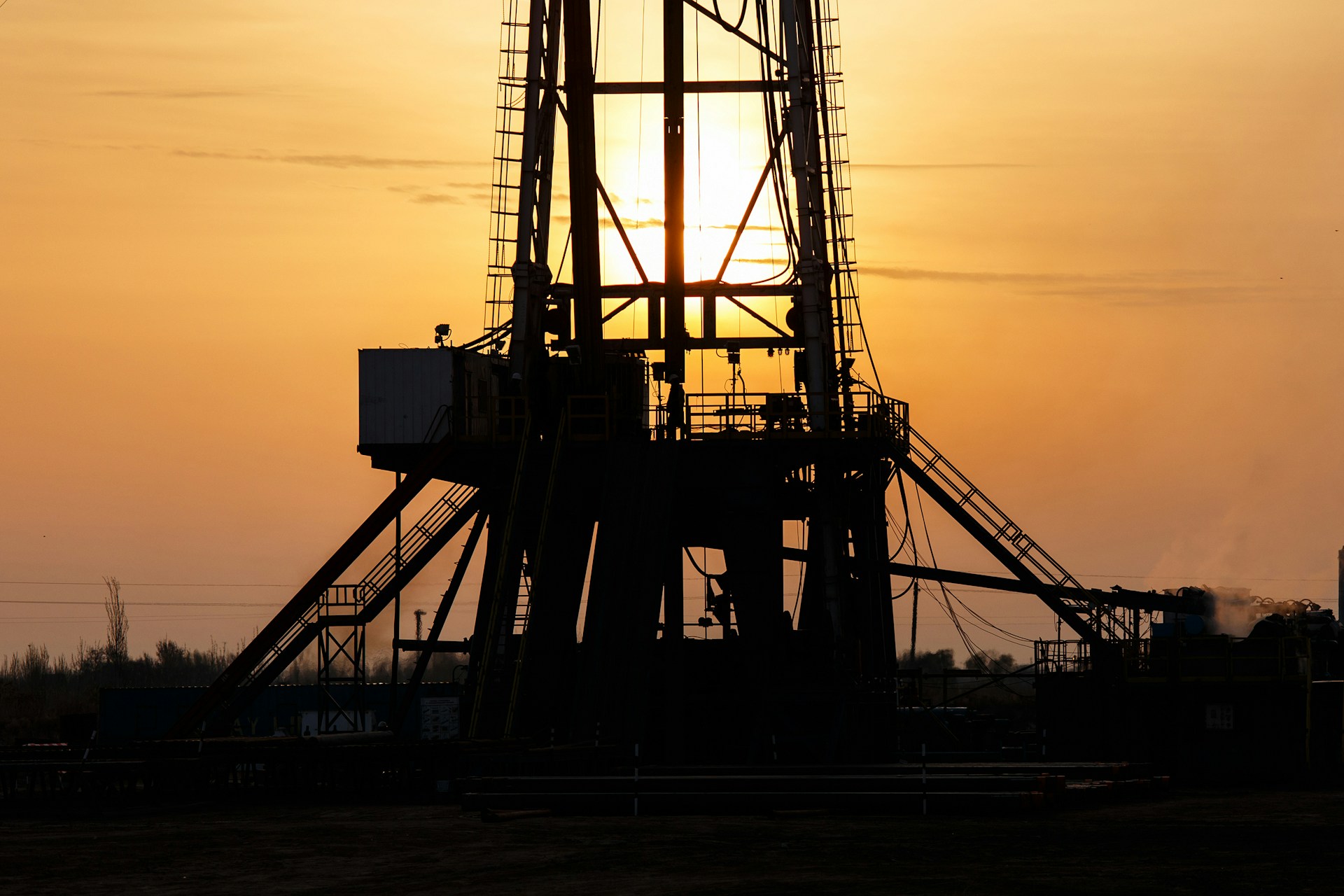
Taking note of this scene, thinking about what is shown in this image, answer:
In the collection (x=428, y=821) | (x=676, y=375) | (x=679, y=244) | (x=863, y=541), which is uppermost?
(x=679, y=244)

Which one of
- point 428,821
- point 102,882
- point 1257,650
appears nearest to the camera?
point 102,882

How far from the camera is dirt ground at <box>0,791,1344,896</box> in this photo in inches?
725

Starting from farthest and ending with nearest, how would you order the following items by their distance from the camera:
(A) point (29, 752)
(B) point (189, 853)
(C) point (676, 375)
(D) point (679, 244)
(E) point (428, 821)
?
(D) point (679, 244) < (C) point (676, 375) < (A) point (29, 752) < (E) point (428, 821) < (B) point (189, 853)

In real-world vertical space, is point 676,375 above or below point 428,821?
above

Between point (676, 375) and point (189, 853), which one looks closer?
point (189, 853)

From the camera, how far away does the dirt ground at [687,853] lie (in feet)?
60.4

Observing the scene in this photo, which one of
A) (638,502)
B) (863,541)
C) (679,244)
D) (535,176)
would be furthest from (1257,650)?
(535,176)

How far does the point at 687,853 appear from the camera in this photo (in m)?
21.3

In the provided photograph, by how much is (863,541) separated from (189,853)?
82.9ft

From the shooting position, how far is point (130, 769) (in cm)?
3062

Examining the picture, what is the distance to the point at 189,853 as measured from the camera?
22109 mm

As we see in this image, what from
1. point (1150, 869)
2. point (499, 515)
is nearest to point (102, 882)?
point (1150, 869)

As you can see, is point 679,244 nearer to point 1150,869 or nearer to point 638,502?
point 638,502

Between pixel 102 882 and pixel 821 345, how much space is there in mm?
24551
